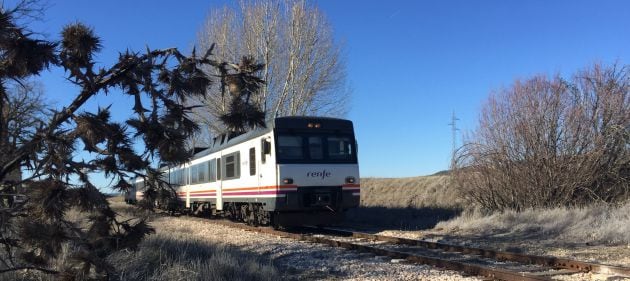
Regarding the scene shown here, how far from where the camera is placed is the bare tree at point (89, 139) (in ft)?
13.9

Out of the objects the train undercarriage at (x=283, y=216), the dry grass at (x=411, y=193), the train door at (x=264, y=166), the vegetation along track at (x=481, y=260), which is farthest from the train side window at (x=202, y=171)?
the vegetation along track at (x=481, y=260)

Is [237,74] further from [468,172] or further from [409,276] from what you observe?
[468,172]

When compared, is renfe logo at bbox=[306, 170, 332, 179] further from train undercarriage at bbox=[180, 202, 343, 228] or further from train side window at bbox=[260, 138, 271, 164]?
train side window at bbox=[260, 138, 271, 164]

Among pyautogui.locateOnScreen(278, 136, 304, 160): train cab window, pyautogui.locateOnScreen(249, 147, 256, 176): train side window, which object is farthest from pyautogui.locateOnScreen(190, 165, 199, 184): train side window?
pyautogui.locateOnScreen(278, 136, 304, 160): train cab window

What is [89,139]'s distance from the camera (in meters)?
4.29

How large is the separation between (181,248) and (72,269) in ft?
15.9

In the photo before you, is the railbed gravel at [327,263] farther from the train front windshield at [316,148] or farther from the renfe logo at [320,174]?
the train front windshield at [316,148]

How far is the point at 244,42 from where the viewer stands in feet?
93.9

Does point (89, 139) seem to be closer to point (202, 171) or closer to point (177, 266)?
point (177, 266)

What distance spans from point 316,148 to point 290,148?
2.43 feet

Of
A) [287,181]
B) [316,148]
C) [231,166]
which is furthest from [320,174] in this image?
[231,166]

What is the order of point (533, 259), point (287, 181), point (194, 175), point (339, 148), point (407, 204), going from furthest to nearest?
point (407, 204) → point (194, 175) → point (339, 148) → point (287, 181) → point (533, 259)

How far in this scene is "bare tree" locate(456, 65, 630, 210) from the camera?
51.7ft

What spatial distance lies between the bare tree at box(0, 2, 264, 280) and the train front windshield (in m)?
9.42
